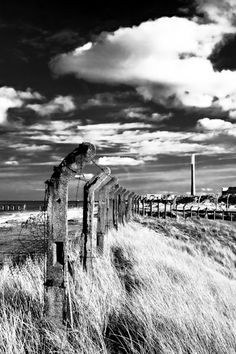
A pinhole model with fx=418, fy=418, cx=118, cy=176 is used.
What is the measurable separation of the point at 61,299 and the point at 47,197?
3.10ft

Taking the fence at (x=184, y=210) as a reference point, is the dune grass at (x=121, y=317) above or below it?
below

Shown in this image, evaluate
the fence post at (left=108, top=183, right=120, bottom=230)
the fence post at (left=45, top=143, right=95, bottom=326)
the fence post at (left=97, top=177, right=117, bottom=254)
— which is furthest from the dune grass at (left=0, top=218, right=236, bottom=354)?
the fence post at (left=108, top=183, right=120, bottom=230)

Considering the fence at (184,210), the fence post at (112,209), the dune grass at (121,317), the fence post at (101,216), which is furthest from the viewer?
the fence at (184,210)

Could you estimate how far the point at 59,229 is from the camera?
377cm

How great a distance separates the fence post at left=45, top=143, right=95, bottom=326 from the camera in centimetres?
371

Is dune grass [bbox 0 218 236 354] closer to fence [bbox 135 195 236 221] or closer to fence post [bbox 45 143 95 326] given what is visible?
fence post [bbox 45 143 95 326]

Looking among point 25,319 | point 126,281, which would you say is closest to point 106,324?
point 25,319

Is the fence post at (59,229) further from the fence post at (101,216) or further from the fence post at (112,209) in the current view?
the fence post at (112,209)

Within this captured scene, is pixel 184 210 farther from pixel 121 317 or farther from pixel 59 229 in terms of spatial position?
pixel 59 229

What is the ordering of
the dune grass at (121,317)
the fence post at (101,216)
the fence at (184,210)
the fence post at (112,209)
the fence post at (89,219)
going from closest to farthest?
the dune grass at (121,317)
the fence post at (89,219)
the fence post at (101,216)
the fence post at (112,209)
the fence at (184,210)

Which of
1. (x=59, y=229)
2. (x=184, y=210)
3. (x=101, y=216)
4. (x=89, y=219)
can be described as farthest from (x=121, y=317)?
(x=184, y=210)

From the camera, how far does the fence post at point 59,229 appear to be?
3.71m

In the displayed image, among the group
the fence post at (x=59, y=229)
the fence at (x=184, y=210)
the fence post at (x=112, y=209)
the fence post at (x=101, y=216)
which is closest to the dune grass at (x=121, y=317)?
the fence post at (x=59, y=229)

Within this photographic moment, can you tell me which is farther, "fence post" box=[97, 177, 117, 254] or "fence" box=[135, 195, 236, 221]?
"fence" box=[135, 195, 236, 221]
